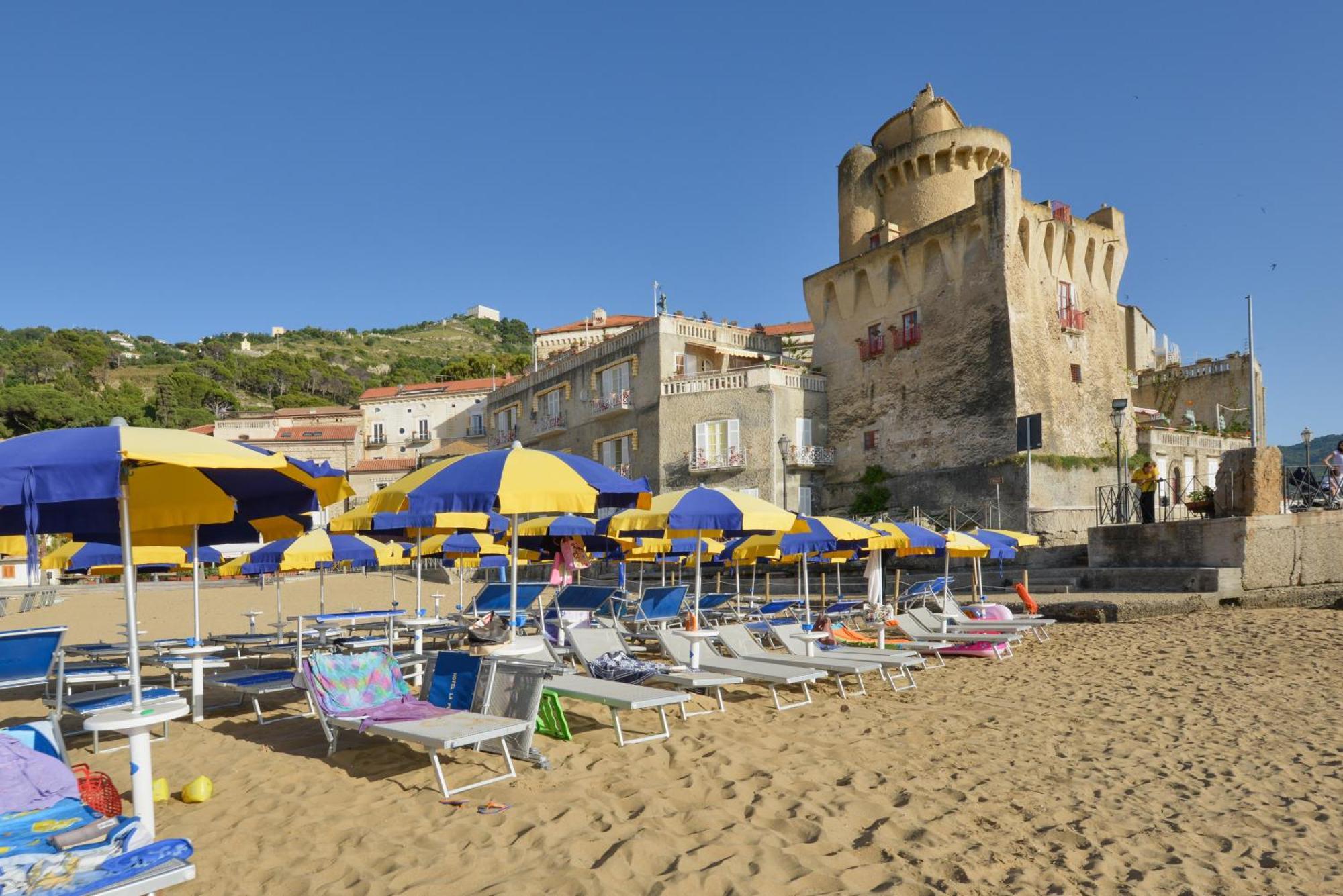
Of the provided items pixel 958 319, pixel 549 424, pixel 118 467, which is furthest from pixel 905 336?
pixel 118 467

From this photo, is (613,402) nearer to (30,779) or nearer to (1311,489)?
(1311,489)

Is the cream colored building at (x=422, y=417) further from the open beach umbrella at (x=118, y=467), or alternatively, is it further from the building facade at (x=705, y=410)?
the open beach umbrella at (x=118, y=467)

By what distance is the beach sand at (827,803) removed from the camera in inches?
141

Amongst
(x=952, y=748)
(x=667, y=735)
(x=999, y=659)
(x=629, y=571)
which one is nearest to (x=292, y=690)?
(x=667, y=735)

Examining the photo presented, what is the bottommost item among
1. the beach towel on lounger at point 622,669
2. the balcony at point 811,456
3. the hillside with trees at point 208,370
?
the beach towel on lounger at point 622,669

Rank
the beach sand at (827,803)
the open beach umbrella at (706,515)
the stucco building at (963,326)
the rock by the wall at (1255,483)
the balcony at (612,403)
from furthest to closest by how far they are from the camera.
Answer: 1. the balcony at (612,403)
2. the stucco building at (963,326)
3. the rock by the wall at (1255,483)
4. the open beach umbrella at (706,515)
5. the beach sand at (827,803)

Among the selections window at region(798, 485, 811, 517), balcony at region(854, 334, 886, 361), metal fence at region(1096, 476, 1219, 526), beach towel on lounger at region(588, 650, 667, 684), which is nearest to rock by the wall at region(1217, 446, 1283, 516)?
metal fence at region(1096, 476, 1219, 526)

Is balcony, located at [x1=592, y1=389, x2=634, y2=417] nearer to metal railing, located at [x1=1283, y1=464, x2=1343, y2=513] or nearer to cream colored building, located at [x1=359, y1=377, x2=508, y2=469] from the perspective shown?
cream colored building, located at [x1=359, y1=377, x2=508, y2=469]

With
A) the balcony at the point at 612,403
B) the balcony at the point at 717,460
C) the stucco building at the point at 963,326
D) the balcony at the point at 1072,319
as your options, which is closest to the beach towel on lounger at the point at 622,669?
the stucco building at the point at 963,326

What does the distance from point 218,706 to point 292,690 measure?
1.16 metres

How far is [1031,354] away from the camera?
992 inches

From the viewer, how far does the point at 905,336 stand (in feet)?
92.0

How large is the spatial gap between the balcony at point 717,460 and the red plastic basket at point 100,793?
973 inches

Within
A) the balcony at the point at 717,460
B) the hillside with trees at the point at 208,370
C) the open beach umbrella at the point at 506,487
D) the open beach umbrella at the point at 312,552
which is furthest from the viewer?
the hillside with trees at the point at 208,370
